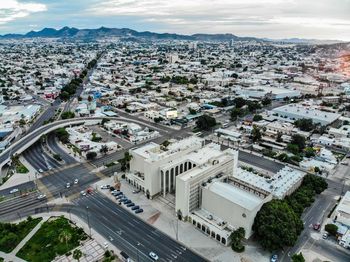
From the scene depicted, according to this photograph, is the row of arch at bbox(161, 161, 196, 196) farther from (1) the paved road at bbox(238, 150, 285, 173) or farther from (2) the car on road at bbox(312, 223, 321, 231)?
(2) the car on road at bbox(312, 223, 321, 231)

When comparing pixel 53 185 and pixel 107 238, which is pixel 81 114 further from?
pixel 107 238

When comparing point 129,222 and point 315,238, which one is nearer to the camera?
point 315,238

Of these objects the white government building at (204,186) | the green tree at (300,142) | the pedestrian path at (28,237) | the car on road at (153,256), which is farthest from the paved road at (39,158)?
the green tree at (300,142)

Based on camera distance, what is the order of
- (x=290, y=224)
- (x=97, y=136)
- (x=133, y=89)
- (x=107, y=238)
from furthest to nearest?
(x=133, y=89), (x=97, y=136), (x=107, y=238), (x=290, y=224)

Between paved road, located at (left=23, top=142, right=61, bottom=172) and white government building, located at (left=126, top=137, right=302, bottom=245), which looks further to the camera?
paved road, located at (left=23, top=142, right=61, bottom=172)

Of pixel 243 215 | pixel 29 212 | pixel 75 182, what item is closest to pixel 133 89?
pixel 75 182

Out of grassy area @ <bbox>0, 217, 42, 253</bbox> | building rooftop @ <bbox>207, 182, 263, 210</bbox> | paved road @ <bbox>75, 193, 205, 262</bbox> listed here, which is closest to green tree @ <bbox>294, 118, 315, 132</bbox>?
building rooftop @ <bbox>207, 182, 263, 210</bbox>
